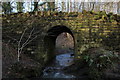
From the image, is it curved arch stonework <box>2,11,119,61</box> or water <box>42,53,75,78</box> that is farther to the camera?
curved arch stonework <box>2,11,119,61</box>

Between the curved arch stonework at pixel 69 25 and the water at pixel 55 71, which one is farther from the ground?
the curved arch stonework at pixel 69 25


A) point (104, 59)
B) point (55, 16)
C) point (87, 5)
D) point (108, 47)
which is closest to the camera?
point (104, 59)

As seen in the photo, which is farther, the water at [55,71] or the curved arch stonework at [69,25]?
the curved arch stonework at [69,25]

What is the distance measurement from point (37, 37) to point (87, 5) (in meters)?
7.09

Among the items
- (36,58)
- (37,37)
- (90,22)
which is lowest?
(36,58)

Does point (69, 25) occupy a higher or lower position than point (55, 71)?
higher

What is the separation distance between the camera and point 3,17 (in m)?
6.55

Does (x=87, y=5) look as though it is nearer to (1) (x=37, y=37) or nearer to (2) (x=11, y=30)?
(1) (x=37, y=37)

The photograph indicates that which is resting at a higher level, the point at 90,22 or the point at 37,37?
the point at 90,22

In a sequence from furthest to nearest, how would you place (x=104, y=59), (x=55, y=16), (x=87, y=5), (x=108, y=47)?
(x=87, y=5), (x=55, y=16), (x=108, y=47), (x=104, y=59)

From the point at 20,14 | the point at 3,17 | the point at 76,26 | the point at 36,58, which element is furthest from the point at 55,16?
the point at 3,17

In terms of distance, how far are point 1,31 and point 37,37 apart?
249 centimetres

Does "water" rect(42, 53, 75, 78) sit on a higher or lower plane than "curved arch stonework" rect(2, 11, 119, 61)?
lower

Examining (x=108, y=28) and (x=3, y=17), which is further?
(x=3, y=17)
